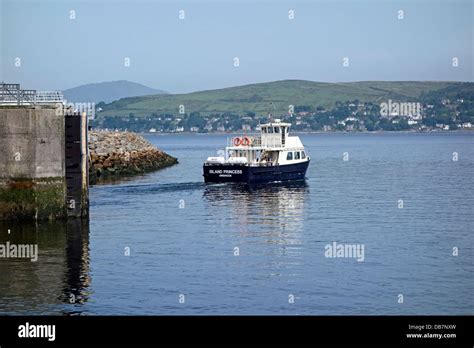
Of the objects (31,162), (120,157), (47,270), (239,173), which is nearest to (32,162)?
(31,162)

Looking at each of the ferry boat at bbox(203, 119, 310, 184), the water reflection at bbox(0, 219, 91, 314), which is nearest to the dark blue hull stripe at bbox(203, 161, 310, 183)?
the ferry boat at bbox(203, 119, 310, 184)

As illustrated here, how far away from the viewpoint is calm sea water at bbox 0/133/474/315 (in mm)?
30156

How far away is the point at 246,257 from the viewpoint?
38812 mm

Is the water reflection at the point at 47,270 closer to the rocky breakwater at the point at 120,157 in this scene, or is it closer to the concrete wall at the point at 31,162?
the concrete wall at the point at 31,162

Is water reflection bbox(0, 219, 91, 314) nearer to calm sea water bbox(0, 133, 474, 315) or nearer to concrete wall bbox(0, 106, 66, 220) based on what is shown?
calm sea water bbox(0, 133, 474, 315)

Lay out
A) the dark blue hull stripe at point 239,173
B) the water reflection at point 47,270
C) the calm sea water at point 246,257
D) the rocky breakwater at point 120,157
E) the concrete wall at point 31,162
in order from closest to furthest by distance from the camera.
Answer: the water reflection at point 47,270
the calm sea water at point 246,257
the concrete wall at point 31,162
the dark blue hull stripe at point 239,173
the rocky breakwater at point 120,157

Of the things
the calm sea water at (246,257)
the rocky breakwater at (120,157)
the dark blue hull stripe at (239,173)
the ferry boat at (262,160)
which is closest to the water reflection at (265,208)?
the calm sea water at (246,257)

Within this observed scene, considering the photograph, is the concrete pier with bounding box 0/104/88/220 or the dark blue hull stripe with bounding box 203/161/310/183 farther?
the dark blue hull stripe with bounding box 203/161/310/183

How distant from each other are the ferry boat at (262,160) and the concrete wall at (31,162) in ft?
91.9

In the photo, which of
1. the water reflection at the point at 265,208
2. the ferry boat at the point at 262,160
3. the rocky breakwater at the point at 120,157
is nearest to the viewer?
the water reflection at the point at 265,208

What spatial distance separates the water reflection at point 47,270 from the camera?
29.8m

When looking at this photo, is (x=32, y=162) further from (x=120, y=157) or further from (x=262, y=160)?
(x=120, y=157)

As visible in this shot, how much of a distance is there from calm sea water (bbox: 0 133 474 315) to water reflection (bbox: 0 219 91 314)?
0.05 m
